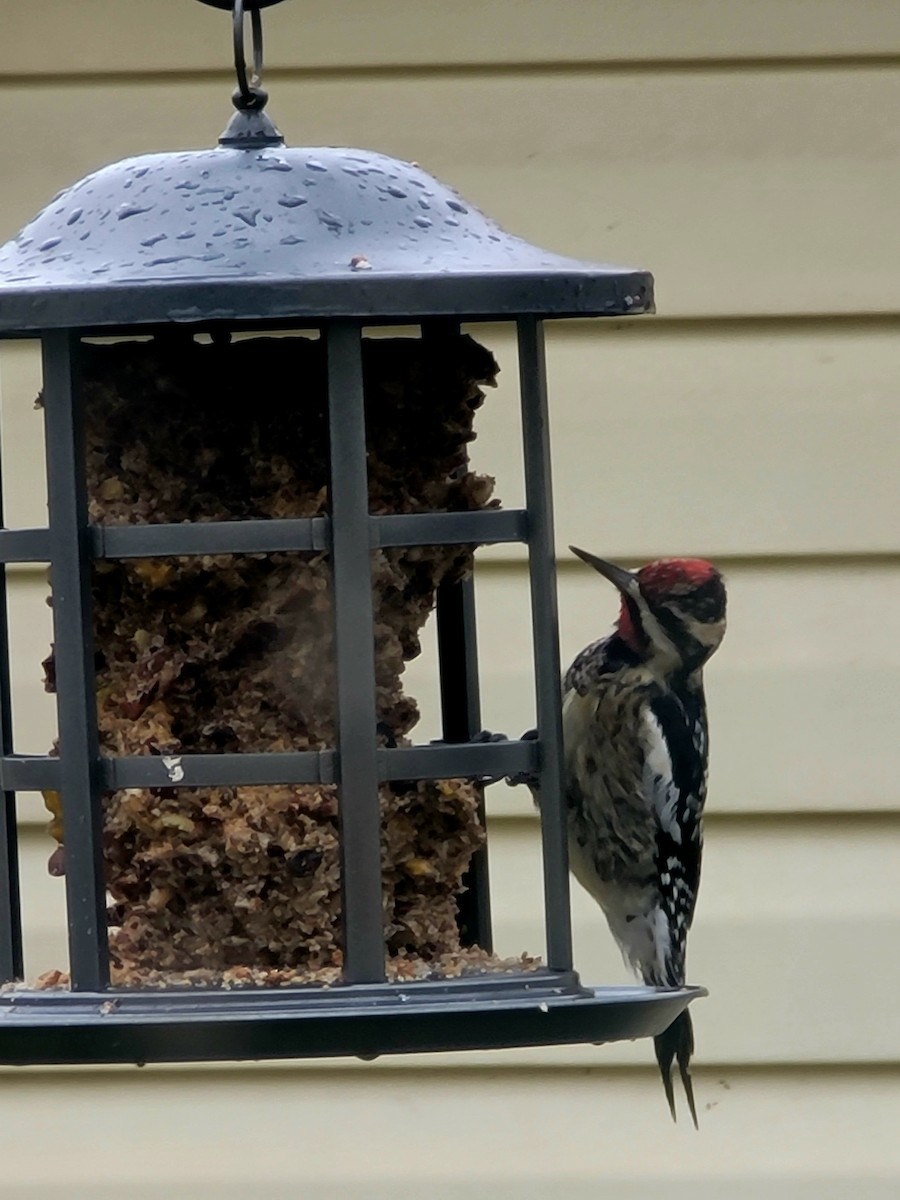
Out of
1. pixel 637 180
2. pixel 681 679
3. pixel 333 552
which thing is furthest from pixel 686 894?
pixel 333 552

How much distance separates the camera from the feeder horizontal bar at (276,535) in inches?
89.0

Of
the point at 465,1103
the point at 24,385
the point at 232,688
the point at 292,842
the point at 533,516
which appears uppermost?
the point at 24,385

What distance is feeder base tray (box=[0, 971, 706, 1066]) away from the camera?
214 centimetres

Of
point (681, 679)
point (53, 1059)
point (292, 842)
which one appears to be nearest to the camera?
point (53, 1059)

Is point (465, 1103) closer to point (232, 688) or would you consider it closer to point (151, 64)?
point (232, 688)

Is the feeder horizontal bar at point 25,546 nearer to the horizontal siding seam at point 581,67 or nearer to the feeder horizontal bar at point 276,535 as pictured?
the feeder horizontal bar at point 276,535

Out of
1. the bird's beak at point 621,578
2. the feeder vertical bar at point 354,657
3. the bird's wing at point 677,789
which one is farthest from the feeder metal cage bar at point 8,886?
the bird's wing at point 677,789

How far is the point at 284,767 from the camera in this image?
2.28m

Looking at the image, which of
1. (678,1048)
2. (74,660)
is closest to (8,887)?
(74,660)

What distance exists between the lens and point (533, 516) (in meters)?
2.41

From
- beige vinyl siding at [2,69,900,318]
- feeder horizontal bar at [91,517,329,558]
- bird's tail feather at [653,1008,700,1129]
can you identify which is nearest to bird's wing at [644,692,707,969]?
bird's tail feather at [653,1008,700,1129]

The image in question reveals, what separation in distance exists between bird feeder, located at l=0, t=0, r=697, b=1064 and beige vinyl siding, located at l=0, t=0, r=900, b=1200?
142cm

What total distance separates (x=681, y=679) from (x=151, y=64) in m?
1.56

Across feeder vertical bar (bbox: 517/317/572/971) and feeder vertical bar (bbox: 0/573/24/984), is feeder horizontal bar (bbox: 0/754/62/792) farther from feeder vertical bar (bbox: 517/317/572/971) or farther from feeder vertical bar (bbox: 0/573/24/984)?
feeder vertical bar (bbox: 517/317/572/971)
